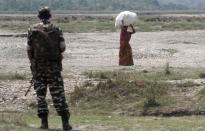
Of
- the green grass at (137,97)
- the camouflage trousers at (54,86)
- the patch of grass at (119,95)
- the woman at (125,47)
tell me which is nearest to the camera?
the camouflage trousers at (54,86)

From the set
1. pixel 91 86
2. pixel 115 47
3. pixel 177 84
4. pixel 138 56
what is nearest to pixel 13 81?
pixel 91 86

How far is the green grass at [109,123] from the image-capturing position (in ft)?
41.3

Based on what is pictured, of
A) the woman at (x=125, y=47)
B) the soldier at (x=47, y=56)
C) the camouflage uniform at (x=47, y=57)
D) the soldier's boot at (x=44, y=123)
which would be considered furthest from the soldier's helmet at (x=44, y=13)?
the woman at (x=125, y=47)

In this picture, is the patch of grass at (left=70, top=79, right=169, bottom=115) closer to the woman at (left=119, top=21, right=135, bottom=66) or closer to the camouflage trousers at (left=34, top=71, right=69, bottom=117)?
the camouflage trousers at (left=34, top=71, right=69, bottom=117)

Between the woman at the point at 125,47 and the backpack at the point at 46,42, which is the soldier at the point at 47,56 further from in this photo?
the woman at the point at 125,47

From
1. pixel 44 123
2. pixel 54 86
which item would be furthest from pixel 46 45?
pixel 44 123

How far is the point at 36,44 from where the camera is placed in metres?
12.1

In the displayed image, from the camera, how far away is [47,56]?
39.7 ft

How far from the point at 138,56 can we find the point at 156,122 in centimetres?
1631

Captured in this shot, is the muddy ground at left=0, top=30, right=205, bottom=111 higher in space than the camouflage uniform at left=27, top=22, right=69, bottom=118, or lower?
lower

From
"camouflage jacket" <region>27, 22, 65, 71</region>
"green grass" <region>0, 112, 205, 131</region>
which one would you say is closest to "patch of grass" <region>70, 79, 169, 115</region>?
"green grass" <region>0, 112, 205, 131</region>

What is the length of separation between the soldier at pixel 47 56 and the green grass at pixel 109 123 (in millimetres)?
645

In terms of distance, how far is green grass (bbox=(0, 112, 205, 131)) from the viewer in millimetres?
12594

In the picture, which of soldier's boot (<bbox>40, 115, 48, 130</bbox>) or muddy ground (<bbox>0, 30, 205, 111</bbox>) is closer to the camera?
soldier's boot (<bbox>40, 115, 48, 130</bbox>)
